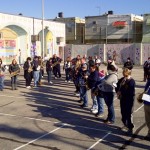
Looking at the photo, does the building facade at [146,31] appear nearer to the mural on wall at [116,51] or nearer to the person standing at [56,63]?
the mural on wall at [116,51]

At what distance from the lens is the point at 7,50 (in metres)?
30.9

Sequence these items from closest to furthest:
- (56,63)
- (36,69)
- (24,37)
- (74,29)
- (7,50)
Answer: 1. (36,69)
2. (56,63)
3. (7,50)
4. (24,37)
5. (74,29)

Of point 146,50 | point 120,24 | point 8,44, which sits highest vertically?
point 120,24

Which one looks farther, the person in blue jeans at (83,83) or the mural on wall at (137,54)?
the mural on wall at (137,54)

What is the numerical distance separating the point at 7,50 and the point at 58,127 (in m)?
22.4

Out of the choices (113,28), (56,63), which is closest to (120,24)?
(113,28)

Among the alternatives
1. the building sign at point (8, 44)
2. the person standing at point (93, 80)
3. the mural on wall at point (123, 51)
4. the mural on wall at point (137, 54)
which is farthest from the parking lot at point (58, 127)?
the mural on wall at point (123, 51)

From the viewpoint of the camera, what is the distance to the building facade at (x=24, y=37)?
30234 millimetres

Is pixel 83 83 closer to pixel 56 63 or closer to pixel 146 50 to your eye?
pixel 56 63

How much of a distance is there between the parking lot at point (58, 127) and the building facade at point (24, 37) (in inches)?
667

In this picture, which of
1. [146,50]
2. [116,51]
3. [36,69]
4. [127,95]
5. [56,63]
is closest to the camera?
[127,95]

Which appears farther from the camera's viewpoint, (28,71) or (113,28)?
(113,28)

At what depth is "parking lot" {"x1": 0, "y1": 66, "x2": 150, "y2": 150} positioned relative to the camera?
8024 millimetres

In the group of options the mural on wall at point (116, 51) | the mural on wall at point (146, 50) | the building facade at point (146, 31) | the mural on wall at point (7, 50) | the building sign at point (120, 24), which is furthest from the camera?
the building sign at point (120, 24)
